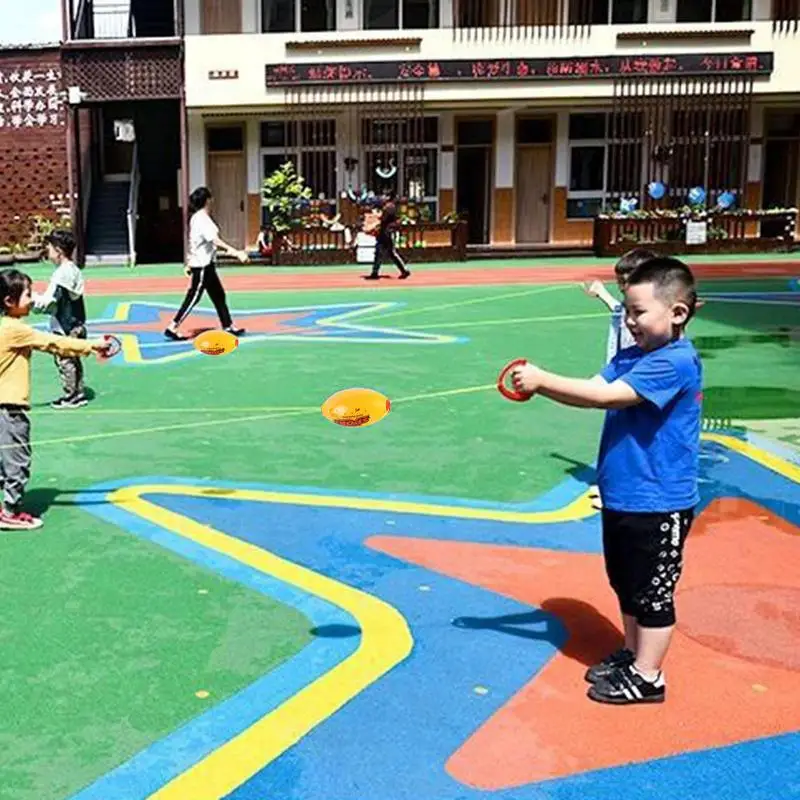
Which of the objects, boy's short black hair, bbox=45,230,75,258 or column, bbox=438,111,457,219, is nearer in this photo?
boy's short black hair, bbox=45,230,75,258

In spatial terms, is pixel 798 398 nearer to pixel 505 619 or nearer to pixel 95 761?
pixel 505 619

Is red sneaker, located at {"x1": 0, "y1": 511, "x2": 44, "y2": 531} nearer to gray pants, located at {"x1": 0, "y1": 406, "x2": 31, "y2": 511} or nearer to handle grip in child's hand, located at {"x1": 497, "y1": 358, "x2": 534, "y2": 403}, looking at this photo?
gray pants, located at {"x1": 0, "y1": 406, "x2": 31, "y2": 511}

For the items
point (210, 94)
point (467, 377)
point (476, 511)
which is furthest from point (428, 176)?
point (476, 511)

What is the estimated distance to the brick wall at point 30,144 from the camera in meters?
27.5

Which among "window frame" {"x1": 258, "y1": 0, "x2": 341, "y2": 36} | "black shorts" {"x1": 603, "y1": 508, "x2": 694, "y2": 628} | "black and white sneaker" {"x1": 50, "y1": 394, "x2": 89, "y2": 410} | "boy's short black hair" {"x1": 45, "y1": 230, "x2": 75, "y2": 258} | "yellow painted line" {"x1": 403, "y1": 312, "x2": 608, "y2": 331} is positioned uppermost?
"window frame" {"x1": 258, "y1": 0, "x2": 341, "y2": 36}

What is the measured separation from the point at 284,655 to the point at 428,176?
81.6 feet

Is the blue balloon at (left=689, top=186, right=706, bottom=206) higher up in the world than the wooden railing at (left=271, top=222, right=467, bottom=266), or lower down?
higher up

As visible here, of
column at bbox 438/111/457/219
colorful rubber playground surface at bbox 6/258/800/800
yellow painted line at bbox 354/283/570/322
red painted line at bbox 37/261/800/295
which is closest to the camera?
colorful rubber playground surface at bbox 6/258/800/800

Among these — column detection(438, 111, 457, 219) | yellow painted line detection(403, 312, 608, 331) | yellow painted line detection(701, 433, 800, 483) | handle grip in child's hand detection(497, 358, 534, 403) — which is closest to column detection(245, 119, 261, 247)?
column detection(438, 111, 457, 219)

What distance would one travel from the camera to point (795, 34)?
2645 cm

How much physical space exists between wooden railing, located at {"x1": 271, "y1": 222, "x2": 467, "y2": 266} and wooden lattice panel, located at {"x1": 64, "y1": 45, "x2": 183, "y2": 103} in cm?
454

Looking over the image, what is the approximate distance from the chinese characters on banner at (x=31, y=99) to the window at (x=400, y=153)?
26.4 feet

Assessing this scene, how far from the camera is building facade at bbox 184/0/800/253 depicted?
25.9 metres

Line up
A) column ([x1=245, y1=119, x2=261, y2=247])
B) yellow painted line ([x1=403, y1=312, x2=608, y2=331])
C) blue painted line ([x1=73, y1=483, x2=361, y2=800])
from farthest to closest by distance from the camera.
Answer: column ([x1=245, y1=119, x2=261, y2=247]) → yellow painted line ([x1=403, y1=312, x2=608, y2=331]) → blue painted line ([x1=73, y1=483, x2=361, y2=800])
